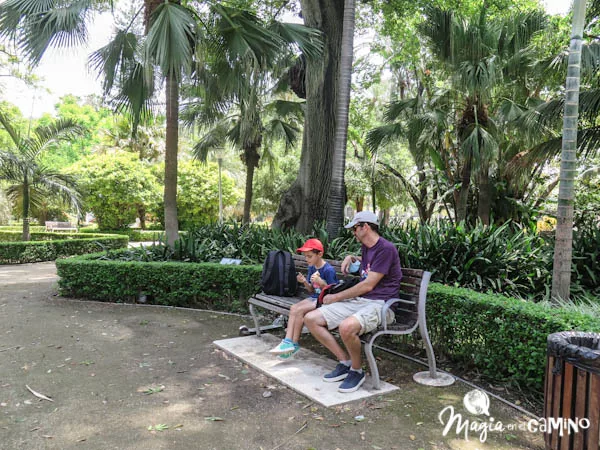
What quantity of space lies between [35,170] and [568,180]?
15.2 m

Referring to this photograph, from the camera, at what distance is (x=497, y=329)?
3.94 meters

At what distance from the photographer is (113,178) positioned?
2270cm

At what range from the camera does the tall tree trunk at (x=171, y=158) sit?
8.64 meters

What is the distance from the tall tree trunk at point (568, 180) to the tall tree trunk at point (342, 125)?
10.4 ft

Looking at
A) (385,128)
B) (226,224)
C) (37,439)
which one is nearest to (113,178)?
(226,224)

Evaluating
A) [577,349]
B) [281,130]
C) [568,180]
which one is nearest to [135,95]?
[568,180]

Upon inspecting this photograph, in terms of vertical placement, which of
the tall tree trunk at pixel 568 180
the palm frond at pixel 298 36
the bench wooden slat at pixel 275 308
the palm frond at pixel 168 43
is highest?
the palm frond at pixel 298 36

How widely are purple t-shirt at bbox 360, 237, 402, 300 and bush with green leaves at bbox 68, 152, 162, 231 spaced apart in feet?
68.8

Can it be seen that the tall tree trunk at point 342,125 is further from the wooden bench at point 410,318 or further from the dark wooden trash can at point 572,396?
the dark wooden trash can at point 572,396

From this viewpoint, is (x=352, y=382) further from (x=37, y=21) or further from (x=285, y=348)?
(x=37, y=21)

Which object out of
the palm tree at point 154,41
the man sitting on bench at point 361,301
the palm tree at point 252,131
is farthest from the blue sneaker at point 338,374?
the palm tree at point 252,131

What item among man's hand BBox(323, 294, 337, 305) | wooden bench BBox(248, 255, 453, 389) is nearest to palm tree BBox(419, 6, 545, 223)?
wooden bench BBox(248, 255, 453, 389)

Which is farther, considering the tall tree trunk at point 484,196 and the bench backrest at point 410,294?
the tall tree trunk at point 484,196

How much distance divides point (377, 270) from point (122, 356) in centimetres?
286
